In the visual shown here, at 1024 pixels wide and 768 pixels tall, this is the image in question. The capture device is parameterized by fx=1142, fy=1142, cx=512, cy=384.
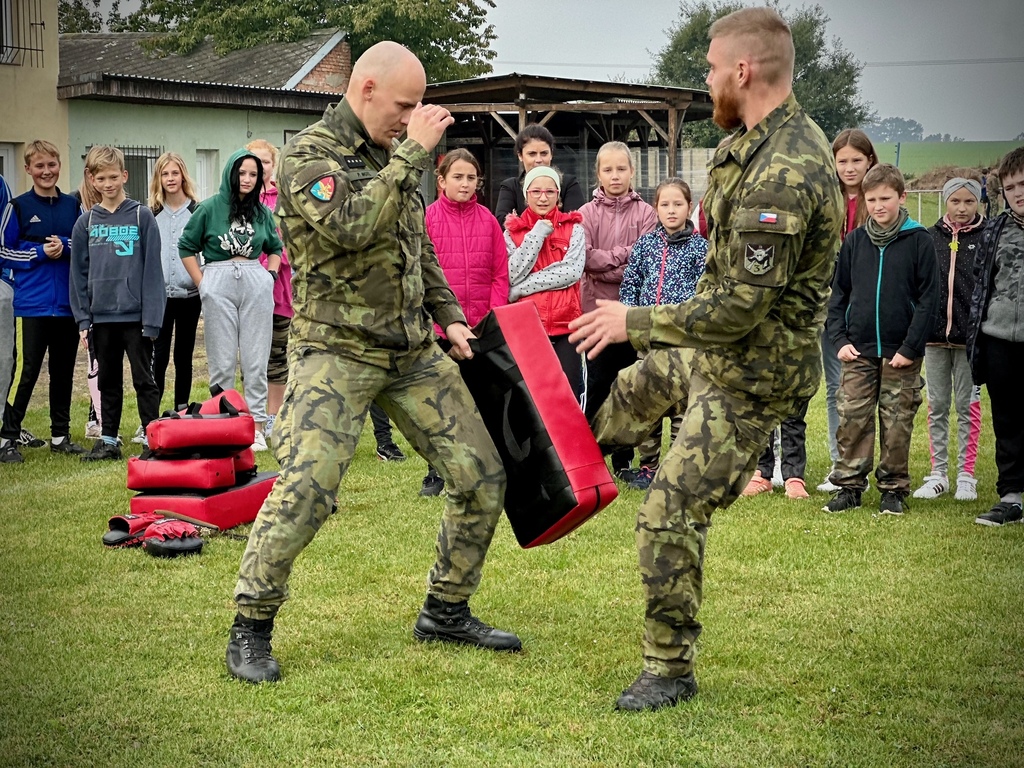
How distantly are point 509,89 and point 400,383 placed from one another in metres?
22.0

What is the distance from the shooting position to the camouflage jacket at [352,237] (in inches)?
166

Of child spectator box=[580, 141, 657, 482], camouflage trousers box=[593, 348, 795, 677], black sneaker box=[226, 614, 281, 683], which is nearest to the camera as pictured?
camouflage trousers box=[593, 348, 795, 677]

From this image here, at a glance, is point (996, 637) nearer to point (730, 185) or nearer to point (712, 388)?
point (712, 388)

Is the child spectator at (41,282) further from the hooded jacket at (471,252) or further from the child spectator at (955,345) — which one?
the child spectator at (955,345)

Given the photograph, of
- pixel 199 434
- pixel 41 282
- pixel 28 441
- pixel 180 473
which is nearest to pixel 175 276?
pixel 41 282

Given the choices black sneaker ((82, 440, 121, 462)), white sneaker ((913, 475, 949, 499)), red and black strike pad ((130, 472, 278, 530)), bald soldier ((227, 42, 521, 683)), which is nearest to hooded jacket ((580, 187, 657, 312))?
white sneaker ((913, 475, 949, 499))

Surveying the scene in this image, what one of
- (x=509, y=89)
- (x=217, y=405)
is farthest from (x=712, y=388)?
(x=509, y=89)

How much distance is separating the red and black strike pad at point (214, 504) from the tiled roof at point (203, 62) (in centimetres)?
2508

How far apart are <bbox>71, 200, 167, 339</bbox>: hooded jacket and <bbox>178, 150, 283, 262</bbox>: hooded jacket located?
0.90 ft

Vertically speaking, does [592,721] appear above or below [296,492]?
below

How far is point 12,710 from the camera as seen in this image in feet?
13.8

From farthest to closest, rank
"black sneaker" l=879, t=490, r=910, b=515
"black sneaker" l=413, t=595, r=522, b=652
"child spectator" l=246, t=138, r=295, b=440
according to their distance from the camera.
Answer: "child spectator" l=246, t=138, r=295, b=440 < "black sneaker" l=879, t=490, r=910, b=515 < "black sneaker" l=413, t=595, r=522, b=652

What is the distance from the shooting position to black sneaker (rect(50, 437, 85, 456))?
9305 millimetres

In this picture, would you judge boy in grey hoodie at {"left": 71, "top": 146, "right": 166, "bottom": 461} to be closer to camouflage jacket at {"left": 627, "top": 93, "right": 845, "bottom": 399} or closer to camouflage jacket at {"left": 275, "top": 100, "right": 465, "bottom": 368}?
camouflage jacket at {"left": 275, "top": 100, "right": 465, "bottom": 368}
